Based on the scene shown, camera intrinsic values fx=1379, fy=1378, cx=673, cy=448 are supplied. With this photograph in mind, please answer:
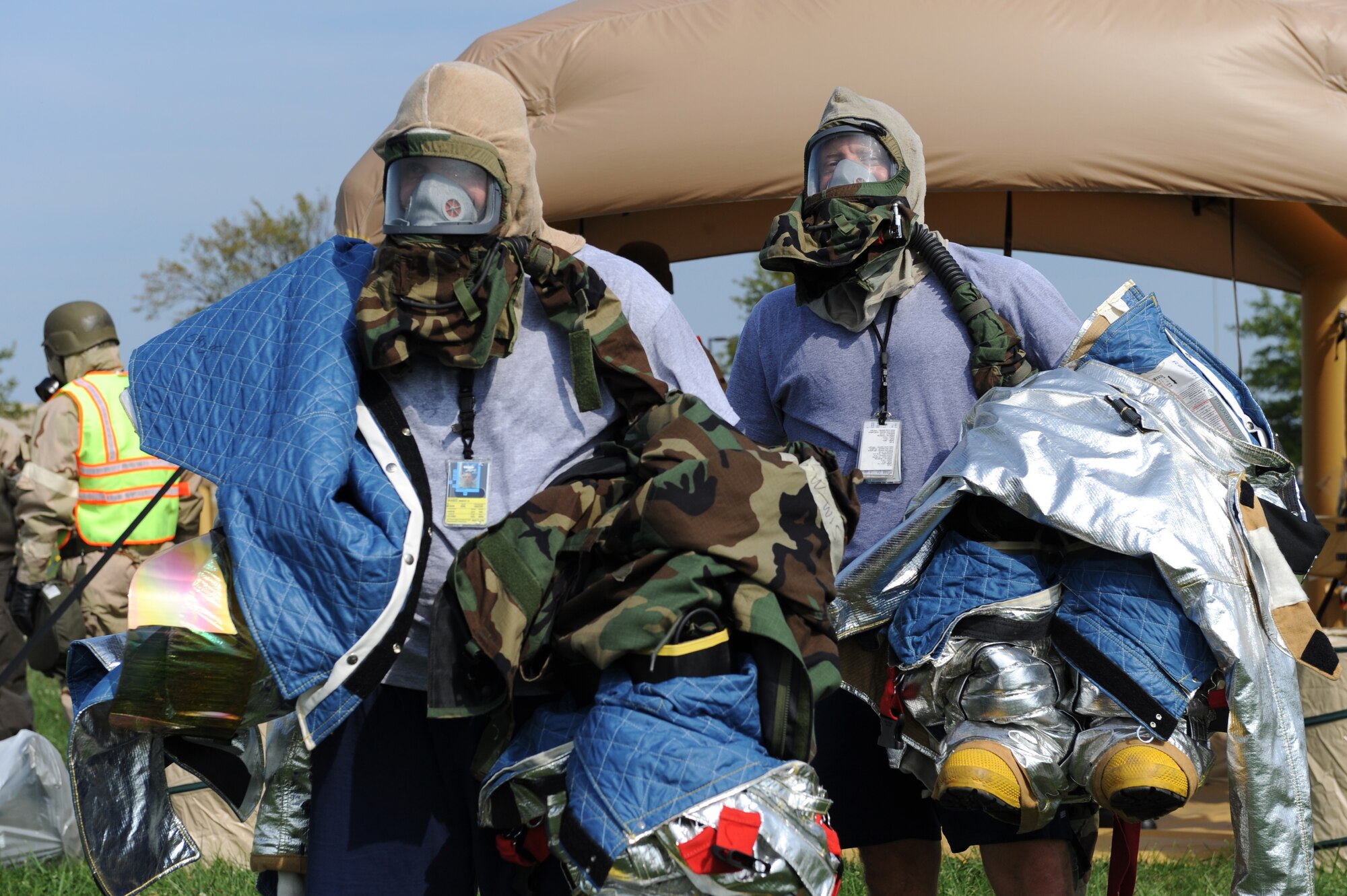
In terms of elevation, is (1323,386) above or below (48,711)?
above

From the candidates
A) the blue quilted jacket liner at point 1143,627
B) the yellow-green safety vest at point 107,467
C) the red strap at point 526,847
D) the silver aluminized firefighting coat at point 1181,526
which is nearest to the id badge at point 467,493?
the red strap at point 526,847

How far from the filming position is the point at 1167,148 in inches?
213

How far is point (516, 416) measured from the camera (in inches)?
86.3

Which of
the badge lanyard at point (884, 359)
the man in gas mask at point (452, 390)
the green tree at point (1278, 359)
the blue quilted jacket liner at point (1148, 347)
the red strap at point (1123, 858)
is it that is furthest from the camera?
the green tree at point (1278, 359)

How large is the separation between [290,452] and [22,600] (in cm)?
422

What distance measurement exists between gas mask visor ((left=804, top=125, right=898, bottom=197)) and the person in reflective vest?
3.48 metres

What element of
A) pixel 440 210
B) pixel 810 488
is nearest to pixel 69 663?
pixel 440 210

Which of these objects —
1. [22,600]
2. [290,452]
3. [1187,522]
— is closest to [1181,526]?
[1187,522]

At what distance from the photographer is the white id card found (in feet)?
9.40

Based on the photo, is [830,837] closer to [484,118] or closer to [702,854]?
[702,854]

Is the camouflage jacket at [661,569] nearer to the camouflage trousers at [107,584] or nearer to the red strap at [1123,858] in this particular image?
the red strap at [1123,858]

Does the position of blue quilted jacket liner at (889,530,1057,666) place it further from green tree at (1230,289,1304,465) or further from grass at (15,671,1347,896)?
green tree at (1230,289,1304,465)

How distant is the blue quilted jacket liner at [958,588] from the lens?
2.40 meters

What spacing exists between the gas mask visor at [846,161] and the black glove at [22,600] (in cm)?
409
